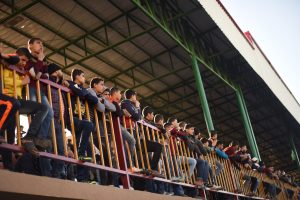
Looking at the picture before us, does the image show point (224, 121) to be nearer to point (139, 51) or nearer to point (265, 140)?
point (265, 140)

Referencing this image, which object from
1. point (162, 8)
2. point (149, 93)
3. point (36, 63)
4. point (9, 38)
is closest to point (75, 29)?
point (9, 38)

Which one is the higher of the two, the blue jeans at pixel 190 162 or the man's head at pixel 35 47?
the man's head at pixel 35 47

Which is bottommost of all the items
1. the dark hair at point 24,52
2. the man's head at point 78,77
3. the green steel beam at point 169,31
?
the dark hair at point 24,52

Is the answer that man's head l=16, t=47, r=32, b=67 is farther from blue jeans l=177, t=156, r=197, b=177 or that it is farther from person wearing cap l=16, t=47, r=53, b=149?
blue jeans l=177, t=156, r=197, b=177

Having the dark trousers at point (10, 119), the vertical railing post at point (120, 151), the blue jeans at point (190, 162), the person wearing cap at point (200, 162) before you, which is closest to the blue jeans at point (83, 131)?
the vertical railing post at point (120, 151)

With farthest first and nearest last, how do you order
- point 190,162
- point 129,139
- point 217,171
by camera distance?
point 217,171 < point 190,162 < point 129,139

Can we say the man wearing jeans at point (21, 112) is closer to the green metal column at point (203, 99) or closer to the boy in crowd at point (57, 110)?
the boy in crowd at point (57, 110)

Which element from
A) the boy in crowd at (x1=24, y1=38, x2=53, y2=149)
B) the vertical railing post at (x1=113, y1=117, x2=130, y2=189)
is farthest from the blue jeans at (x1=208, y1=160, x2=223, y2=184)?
the boy in crowd at (x1=24, y1=38, x2=53, y2=149)

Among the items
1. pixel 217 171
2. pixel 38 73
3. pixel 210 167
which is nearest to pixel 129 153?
pixel 38 73

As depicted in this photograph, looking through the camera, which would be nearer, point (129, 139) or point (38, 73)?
point (38, 73)

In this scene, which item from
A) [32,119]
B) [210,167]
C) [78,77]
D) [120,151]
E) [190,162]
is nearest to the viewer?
[32,119]

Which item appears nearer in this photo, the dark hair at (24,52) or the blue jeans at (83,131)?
the dark hair at (24,52)

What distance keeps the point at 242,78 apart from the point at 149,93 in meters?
4.91

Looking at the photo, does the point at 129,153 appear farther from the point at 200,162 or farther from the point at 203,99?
the point at 203,99
